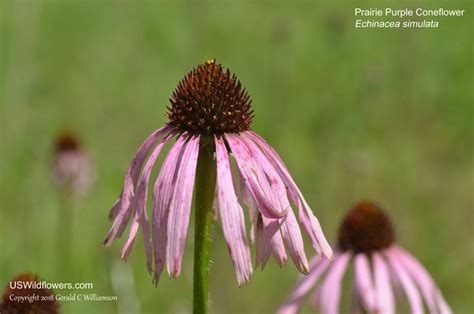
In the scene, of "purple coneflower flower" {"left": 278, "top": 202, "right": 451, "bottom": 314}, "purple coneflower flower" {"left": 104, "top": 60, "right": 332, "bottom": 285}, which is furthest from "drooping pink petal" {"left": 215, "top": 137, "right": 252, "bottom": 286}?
"purple coneflower flower" {"left": 278, "top": 202, "right": 451, "bottom": 314}

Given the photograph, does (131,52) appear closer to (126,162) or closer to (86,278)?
(126,162)

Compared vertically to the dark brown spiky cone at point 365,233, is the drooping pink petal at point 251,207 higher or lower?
higher

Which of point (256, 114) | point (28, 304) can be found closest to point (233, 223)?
point (28, 304)

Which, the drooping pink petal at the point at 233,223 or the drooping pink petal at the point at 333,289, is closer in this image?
the drooping pink petal at the point at 233,223

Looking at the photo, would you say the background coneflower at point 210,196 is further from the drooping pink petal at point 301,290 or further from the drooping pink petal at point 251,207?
the drooping pink petal at point 301,290

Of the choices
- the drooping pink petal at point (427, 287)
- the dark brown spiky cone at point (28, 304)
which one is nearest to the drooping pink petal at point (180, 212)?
the dark brown spiky cone at point (28, 304)

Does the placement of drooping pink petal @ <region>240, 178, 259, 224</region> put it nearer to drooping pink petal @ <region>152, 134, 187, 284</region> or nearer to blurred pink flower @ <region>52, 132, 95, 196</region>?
drooping pink petal @ <region>152, 134, 187, 284</region>
